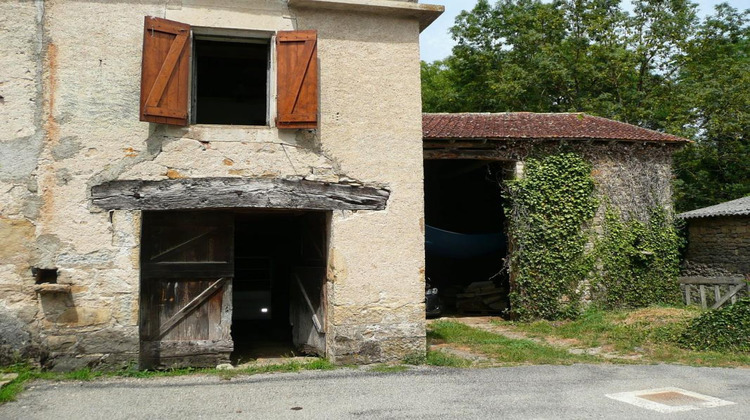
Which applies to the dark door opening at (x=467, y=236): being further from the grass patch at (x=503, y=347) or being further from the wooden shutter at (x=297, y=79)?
the wooden shutter at (x=297, y=79)

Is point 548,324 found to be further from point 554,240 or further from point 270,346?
point 270,346

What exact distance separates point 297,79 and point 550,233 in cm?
604

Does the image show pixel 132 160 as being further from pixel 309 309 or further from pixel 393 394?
pixel 393 394

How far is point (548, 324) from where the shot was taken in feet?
33.5

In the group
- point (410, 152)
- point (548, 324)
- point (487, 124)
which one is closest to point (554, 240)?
point (548, 324)

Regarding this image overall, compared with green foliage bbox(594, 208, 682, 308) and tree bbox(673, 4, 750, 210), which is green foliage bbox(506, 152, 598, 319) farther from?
tree bbox(673, 4, 750, 210)

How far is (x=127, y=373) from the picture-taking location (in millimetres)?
6273

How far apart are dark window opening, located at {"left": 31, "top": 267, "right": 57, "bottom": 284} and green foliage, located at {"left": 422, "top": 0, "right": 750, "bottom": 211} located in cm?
1712

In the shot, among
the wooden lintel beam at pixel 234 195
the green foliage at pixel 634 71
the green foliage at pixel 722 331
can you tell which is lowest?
the green foliage at pixel 722 331

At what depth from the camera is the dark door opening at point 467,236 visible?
12148 millimetres

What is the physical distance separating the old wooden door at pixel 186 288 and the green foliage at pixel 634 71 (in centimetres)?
1567

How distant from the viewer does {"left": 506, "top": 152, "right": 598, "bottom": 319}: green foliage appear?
10523 millimetres

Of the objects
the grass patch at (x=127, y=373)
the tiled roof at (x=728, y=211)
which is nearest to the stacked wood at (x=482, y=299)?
the tiled roof at (x=728, y=211)

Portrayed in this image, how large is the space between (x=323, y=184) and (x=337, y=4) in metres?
2.27
